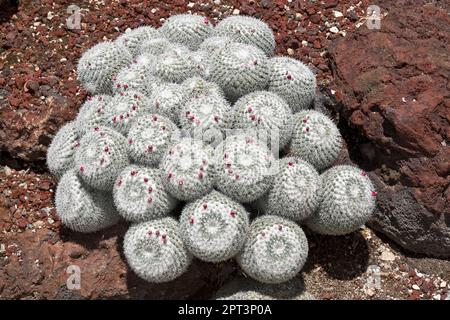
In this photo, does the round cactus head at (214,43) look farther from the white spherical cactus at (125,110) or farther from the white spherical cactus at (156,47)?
the white spherical cactus at (125,110)

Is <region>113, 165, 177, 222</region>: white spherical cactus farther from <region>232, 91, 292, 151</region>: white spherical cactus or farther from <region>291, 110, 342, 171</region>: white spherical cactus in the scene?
<region>291, 110, 342, 171</region>: white spherical cactus

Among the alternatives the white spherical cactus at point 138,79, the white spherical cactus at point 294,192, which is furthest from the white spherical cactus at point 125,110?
the white spherical cactus at point 294,192

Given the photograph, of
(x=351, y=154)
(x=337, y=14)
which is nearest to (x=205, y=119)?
(x=351, y=154)

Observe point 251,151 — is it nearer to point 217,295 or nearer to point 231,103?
point 231,103

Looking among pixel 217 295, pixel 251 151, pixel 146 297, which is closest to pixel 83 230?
pixel 146 297

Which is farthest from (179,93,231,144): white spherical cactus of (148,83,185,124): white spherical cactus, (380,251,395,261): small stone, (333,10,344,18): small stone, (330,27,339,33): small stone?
(333,10,344,18): small stone

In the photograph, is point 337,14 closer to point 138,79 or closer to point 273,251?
point 138,79
